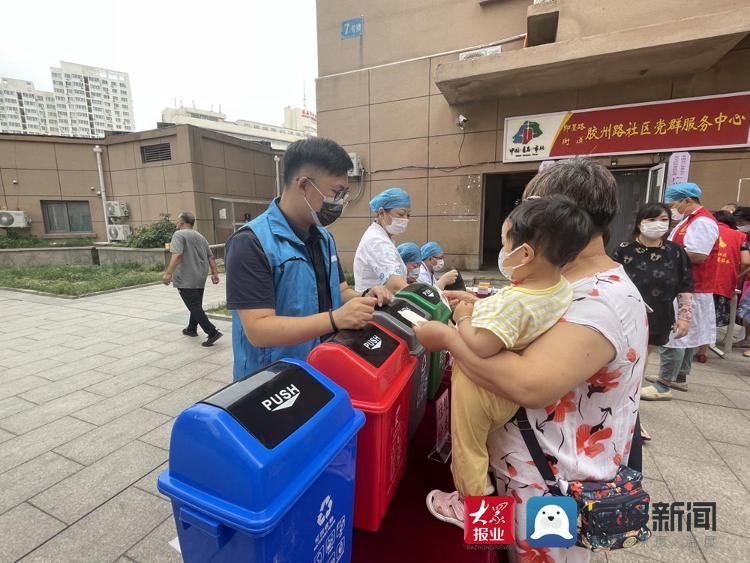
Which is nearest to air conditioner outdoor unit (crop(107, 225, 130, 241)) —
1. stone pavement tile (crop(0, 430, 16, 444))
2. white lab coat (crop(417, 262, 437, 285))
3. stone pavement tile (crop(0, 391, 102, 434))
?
stone pavement tile (crop(0, 391, 102, 434))

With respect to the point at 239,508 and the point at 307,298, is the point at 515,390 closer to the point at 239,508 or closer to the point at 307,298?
the point at 239,508

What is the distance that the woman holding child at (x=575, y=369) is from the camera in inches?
33.3

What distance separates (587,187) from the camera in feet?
3.21

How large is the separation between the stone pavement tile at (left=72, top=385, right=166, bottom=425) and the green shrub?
33.1 feet

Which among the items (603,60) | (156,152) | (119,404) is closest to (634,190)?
(603,60)

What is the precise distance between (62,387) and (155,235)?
10.0m

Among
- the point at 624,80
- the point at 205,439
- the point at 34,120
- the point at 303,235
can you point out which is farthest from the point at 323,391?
the point at 34,120

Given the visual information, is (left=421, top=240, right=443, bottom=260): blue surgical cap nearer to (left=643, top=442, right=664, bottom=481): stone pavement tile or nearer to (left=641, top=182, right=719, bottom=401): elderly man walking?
(left=641, top=182, right=719, bottom=401): elderly man walking

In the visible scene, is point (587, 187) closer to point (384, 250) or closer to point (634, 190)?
point (384, 250)

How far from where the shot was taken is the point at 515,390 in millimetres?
850

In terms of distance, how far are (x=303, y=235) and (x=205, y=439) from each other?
99cm

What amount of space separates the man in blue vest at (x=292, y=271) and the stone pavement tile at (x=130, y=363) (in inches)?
135

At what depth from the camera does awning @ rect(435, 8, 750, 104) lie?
4.80 m
